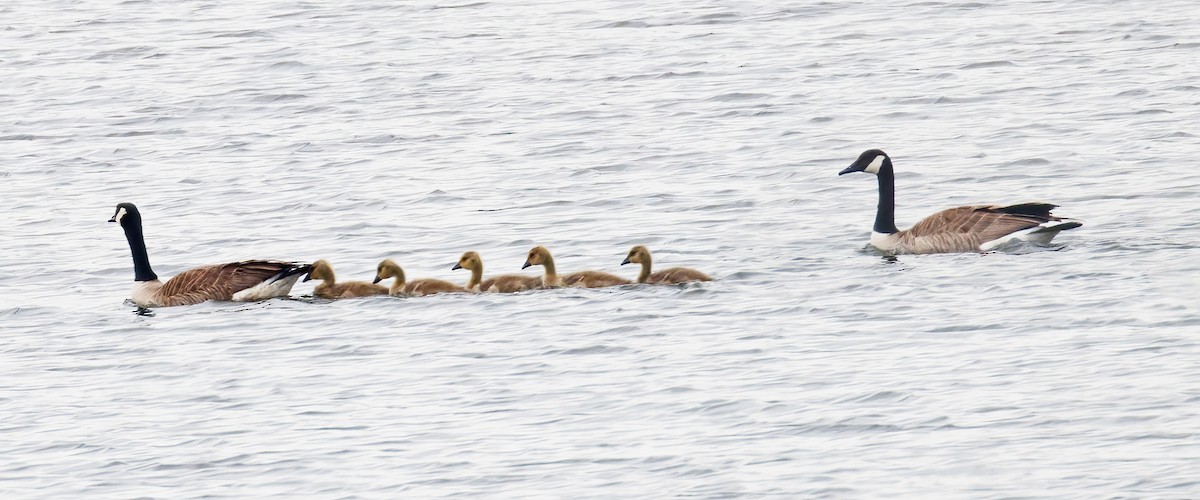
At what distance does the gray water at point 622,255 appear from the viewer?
12.8 m

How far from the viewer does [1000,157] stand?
2525 cm

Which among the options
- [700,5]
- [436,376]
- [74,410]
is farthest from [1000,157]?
[700,5]

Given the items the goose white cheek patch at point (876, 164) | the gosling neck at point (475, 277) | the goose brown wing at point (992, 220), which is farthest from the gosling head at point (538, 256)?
the goose white cheek patch at point (876, 164)

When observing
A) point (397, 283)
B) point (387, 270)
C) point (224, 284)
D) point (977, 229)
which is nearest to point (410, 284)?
point (397, 283)

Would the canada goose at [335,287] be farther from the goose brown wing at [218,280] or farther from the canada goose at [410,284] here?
the goose brown wing at [218,280]

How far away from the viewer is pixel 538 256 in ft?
60.6

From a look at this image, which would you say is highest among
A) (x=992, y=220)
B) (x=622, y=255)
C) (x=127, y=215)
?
(x=127, y=215)

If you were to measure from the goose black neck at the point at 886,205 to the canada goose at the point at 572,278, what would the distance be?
10.4ft

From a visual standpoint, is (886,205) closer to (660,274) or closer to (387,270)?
(660,274)

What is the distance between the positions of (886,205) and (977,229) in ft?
4.49

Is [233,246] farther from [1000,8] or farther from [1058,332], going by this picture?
[1000,8]

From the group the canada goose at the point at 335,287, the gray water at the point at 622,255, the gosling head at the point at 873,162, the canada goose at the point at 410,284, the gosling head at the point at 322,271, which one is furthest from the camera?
the gosling head at the point at 873,162

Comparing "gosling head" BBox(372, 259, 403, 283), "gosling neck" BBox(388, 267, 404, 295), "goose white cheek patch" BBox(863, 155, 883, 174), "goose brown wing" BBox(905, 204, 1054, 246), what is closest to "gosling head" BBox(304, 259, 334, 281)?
"gosling head" BBox(372, 259, 403, 283)

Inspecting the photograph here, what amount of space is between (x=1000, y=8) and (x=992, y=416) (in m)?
28.2
